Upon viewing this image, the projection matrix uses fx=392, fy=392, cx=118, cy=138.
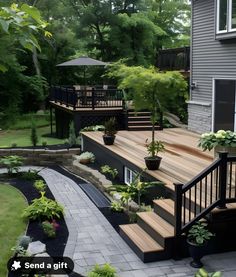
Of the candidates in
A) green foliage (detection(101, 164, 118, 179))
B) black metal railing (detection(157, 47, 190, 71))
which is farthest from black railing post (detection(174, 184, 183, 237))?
black metal railing (detection(157, 47, 190, 71))

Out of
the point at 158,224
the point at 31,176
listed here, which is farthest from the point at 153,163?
the point at 31,176

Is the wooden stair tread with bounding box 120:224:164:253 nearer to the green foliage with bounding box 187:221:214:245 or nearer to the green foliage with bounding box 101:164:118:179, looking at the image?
the green foliage with bounding box 187:221:214:245

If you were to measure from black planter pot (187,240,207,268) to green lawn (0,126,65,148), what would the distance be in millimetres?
12198

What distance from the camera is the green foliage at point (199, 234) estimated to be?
5684 mm

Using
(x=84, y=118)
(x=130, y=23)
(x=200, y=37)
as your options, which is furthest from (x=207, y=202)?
(x=130, y=23)

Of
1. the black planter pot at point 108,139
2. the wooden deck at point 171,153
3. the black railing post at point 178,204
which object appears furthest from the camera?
the black planter pot at point 108,139

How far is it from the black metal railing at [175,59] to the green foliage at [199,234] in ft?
36.9

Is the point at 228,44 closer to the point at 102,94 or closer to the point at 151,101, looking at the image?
the point at 151,101

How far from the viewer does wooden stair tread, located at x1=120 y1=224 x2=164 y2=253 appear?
6.06 meters

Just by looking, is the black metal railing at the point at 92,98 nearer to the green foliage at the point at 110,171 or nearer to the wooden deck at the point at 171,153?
the wooden deck at the point at 171,153

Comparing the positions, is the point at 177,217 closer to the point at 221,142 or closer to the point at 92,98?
the point at 221,142

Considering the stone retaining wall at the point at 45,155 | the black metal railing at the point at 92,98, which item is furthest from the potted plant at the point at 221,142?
the black metal railing at the point at 92,98

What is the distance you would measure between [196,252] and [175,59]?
13188 mm

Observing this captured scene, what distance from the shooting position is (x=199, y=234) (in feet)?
19.0
